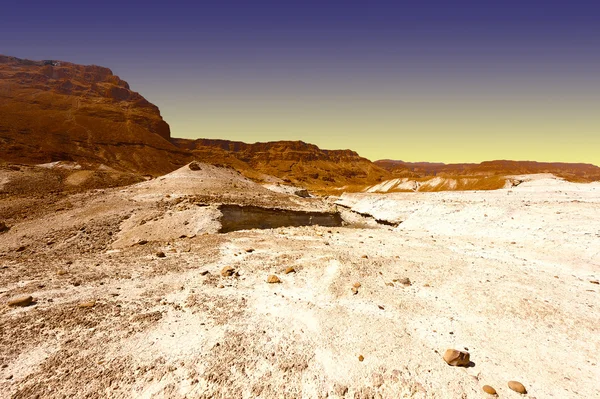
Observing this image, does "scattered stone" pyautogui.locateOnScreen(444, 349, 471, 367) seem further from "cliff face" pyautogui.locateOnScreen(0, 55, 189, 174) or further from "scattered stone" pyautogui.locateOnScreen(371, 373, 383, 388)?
"cliff face" pyautogui.locateOnScreen(0, 55, 189, 174)

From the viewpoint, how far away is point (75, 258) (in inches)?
373

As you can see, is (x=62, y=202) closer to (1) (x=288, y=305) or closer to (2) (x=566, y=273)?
(1) (x=288, y=305)

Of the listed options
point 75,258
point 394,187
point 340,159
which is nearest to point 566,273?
point 75,258

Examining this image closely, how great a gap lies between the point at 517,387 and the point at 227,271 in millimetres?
7236

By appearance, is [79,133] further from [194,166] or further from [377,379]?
[377,379]

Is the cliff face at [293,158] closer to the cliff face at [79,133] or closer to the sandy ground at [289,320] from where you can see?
the cliff face at [79,133]

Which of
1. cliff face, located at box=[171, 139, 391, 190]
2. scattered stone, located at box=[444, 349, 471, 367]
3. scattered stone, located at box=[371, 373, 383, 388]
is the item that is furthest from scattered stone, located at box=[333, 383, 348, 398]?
cliff face, located at box=[171, 139, 391, 190]

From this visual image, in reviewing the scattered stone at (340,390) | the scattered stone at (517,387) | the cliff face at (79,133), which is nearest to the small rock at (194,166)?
the scattered stone at (340,390)

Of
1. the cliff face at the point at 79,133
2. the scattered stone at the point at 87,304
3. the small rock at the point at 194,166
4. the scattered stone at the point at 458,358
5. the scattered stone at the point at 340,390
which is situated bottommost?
the scattered stone at the point at 340,390

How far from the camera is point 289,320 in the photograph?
21.7ft

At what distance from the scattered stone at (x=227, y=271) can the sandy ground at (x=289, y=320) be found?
0.17 m

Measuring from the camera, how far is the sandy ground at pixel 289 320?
4.70 metres

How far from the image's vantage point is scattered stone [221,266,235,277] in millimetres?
8859

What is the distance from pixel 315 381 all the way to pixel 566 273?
1172 centimetres
